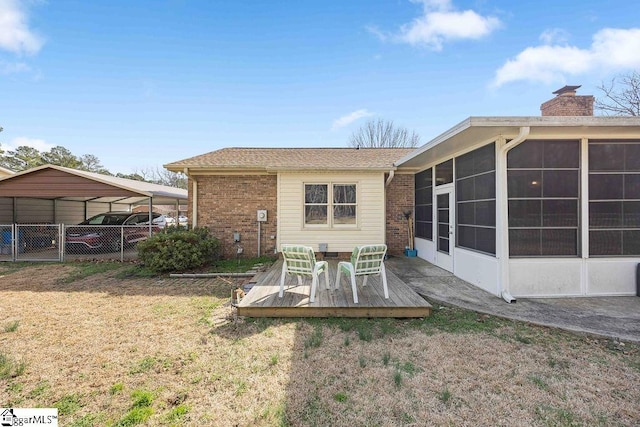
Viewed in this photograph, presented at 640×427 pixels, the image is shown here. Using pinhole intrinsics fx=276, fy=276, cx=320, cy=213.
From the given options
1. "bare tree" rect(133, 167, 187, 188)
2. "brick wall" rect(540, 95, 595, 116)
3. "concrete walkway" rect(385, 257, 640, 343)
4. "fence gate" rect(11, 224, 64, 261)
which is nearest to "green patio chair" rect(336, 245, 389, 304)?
"concrete walkway" rect(385, 257, 640, 343)

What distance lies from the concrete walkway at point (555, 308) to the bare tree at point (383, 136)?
21603 mm

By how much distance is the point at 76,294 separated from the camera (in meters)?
5.65

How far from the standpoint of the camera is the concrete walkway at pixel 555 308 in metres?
3.86

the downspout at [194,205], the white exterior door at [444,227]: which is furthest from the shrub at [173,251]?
the white exterior door at [444,227]

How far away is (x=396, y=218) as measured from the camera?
31.0ft

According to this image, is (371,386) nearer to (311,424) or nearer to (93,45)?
(311,424)

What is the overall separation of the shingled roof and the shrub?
227 cm

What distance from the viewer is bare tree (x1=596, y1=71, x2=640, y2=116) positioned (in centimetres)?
1505

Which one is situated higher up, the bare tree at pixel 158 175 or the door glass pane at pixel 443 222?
the bare tree at pixel 158 175

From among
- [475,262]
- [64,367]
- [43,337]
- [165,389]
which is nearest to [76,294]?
[43,337]

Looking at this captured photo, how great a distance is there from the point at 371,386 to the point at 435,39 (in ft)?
38.4

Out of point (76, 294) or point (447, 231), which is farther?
point (447, 231)

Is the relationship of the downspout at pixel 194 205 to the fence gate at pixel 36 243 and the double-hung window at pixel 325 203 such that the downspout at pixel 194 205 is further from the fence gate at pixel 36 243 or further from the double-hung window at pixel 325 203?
the fence gate at pixel 36 243

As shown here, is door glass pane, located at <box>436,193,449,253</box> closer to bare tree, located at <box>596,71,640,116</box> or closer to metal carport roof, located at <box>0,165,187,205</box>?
metal carport roof, located at <box>0,165,187,205</box>
